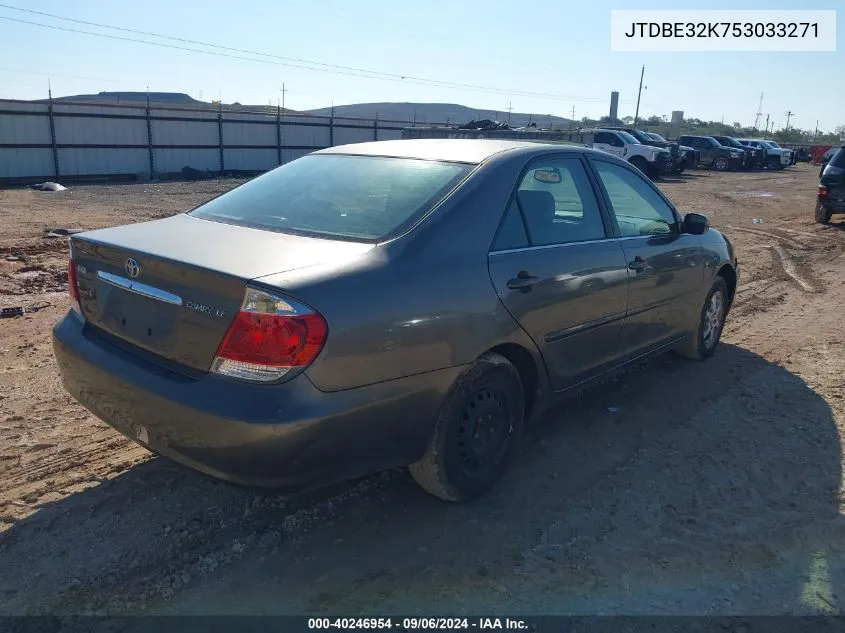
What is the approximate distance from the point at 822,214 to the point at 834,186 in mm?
694

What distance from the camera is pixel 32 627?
8.00ft

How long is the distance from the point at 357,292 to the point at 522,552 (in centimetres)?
133

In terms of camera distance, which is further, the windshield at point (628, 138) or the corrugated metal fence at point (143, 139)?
the windshield at point (628, 138)

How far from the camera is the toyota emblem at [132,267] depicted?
286 cm

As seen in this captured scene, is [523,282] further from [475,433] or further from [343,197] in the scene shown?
[343,197]

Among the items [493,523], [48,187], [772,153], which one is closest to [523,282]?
[493,523]

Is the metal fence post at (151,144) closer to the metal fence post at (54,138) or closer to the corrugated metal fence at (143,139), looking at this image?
the corrugated metal fence at (143,139)

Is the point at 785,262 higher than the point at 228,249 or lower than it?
lower

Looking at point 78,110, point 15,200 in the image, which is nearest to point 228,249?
point 15,200

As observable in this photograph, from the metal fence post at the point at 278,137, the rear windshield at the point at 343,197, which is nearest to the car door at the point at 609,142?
the metal fence post at the point at 278,137

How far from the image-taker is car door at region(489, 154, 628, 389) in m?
3.34

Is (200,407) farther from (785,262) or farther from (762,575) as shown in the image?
(785,262)

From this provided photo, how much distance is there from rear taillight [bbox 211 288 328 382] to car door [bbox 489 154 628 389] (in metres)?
1.02

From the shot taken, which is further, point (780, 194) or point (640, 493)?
point (780, 194)
